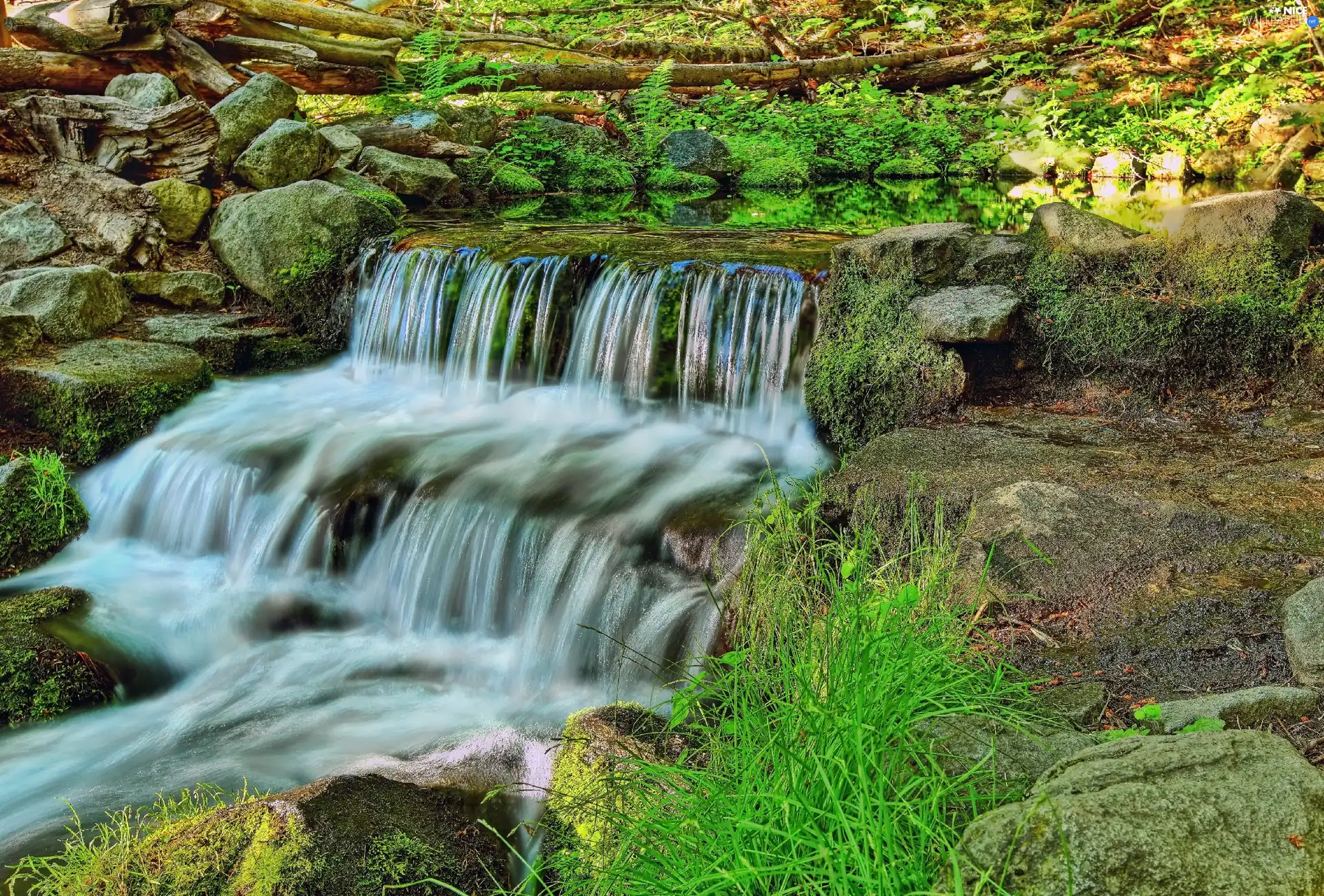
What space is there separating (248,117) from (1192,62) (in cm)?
1283

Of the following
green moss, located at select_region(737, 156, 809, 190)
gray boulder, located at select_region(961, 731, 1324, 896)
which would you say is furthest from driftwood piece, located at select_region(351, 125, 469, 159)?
gray boulder, located at select_region(961, 731, 1324, 896)

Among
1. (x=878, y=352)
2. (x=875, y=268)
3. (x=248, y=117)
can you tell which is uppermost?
(x=248, y=117)

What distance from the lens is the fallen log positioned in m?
11.3

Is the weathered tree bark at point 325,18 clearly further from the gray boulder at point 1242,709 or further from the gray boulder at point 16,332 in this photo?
the gray boulder at point 1242,709

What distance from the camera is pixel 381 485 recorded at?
19.2 feet

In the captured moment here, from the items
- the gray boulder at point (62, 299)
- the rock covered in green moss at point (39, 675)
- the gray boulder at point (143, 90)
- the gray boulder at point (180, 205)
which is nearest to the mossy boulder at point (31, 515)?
the rock covered in green moss at point (39, 675)

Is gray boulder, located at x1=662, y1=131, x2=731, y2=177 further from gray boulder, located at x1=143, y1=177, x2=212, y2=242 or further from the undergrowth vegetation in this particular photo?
the undergrowth vegetation

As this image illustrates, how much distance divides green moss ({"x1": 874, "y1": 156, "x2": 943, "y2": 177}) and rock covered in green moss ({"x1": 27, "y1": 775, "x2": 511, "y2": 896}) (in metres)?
13.6

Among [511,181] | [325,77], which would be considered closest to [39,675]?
[511,181]

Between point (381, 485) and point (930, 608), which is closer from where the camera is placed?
point (930, 608)

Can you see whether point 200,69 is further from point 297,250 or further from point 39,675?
point 39,675

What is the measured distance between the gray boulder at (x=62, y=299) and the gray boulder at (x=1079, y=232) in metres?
6.44

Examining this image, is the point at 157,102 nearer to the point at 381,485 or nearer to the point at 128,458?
the point at 128,458

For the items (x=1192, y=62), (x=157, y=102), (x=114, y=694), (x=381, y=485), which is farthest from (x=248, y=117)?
(x=1192, y=62)
